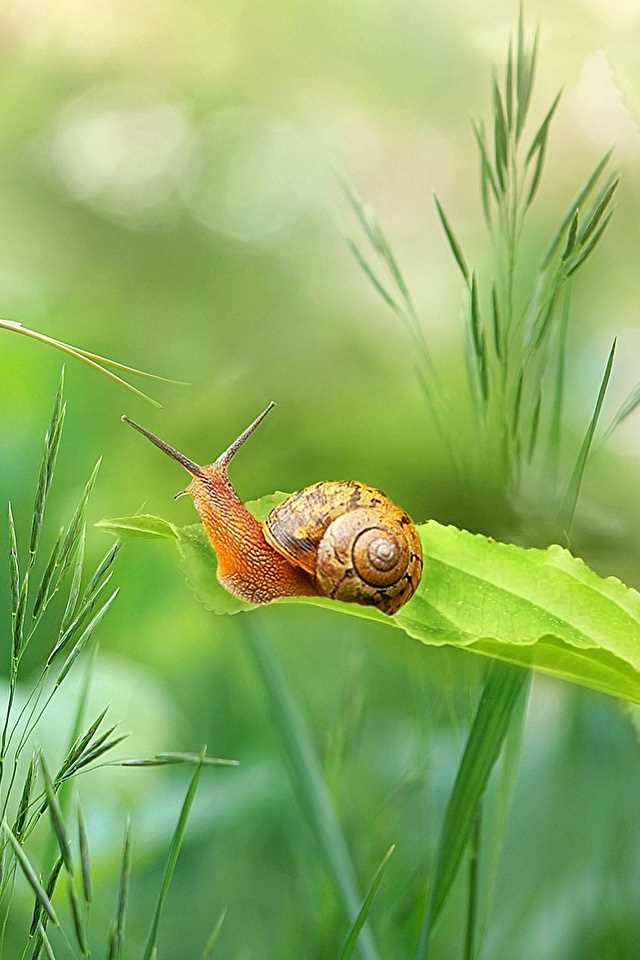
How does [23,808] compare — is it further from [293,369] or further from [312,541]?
[293,369]

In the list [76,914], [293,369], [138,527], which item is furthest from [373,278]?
[293,369]

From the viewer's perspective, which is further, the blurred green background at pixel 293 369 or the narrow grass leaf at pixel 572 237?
the blurred green background at pixel 293 369

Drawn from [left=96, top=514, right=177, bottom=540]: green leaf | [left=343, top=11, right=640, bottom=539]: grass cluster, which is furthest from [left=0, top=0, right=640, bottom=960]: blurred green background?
[left=96, top=514, right=177, bottom=540]: green leaf

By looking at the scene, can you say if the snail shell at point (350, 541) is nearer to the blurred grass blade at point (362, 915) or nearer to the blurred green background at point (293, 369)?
the blurred green background at point (293, 369)

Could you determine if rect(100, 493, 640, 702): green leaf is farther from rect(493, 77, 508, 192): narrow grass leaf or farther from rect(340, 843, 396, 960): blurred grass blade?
rect(493, 77, 508, 192): narrow grass leaf

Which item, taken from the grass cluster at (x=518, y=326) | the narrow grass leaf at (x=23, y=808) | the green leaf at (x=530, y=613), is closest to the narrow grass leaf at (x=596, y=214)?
the grass cluster at (x=518, y=326)

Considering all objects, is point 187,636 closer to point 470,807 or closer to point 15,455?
point 15,455
